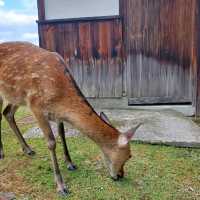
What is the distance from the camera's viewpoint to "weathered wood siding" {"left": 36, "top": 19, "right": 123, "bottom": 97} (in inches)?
236

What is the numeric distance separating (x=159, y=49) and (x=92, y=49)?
1.15 metres

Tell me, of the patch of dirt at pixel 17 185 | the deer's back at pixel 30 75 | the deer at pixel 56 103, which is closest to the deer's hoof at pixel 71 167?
the deer at pixel 56 103

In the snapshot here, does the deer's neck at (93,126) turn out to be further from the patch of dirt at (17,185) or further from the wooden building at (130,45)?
the wooden building at (130,45)

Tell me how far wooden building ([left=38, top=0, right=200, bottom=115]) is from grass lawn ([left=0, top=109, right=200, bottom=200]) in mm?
1818

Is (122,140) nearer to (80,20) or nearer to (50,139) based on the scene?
(50,139)

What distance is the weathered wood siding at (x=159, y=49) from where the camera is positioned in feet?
19.2

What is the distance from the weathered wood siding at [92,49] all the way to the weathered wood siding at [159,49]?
21cm

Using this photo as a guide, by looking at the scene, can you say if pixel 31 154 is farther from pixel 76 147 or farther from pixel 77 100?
pixel 77 100

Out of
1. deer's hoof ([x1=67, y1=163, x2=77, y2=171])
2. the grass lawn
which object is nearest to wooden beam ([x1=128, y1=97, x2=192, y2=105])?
the grass lawn

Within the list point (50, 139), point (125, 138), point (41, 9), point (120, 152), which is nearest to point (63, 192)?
point (50, 139)

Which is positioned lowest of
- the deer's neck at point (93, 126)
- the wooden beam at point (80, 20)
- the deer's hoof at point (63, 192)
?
the deer's hoof at point (63, 192)

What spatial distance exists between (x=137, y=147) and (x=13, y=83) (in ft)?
5.89

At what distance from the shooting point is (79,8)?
6.02m

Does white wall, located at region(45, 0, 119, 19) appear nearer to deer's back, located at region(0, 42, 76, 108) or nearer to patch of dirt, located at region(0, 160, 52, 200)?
deer's back, located at region(0, 42, 76, 108)
